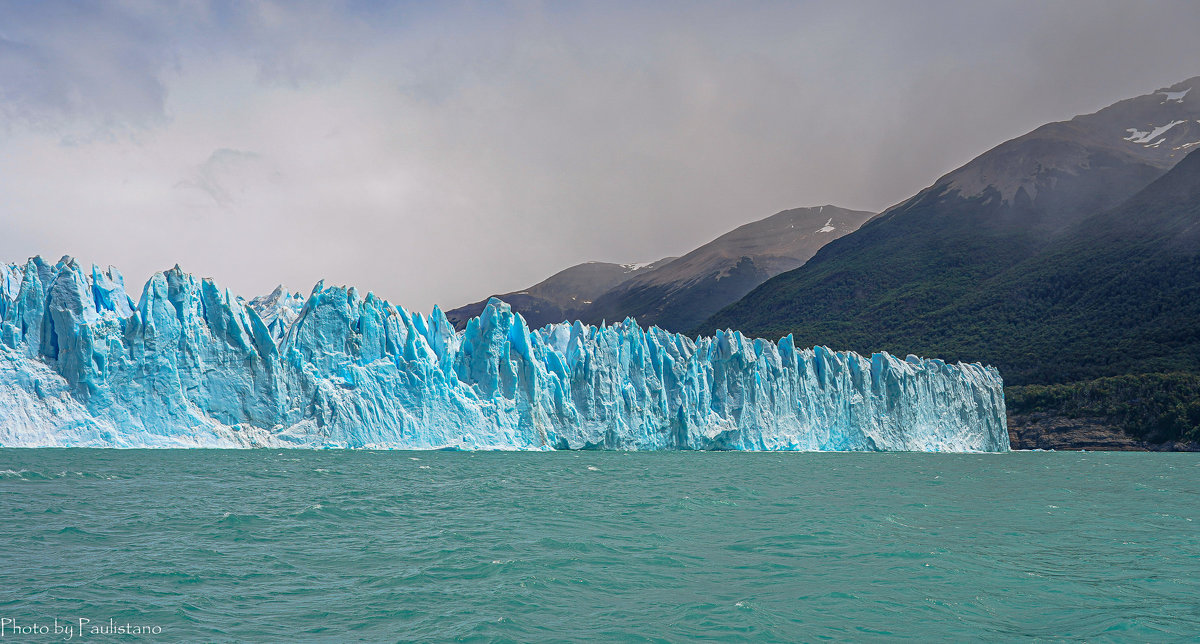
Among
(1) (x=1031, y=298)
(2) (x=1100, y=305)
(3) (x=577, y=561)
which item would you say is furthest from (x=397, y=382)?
(1) (x=1031, y=298)

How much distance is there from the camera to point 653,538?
593 inches

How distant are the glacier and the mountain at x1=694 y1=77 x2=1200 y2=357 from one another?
124 feet

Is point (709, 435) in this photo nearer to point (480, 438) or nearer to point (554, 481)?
point (480, 438)

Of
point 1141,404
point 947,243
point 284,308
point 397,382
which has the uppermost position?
point 947,243

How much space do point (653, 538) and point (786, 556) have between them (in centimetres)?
270

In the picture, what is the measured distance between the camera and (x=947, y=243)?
127125 millimetres

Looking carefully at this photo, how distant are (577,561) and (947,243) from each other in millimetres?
128218

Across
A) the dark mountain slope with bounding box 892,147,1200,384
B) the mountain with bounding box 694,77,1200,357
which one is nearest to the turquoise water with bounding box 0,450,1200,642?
the dark mountain slope with bounding box 892,147,1200,384

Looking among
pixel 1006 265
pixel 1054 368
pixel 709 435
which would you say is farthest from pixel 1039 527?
pixel 1006 265

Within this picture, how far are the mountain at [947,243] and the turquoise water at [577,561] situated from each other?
247 feet

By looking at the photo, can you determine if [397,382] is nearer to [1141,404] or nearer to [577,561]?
[577,561]

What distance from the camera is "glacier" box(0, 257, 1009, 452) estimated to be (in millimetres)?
35906

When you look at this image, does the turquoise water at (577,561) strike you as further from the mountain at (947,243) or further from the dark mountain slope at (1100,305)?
the mountain at (947,243)

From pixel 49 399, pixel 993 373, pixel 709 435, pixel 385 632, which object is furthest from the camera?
pixel 993 373
